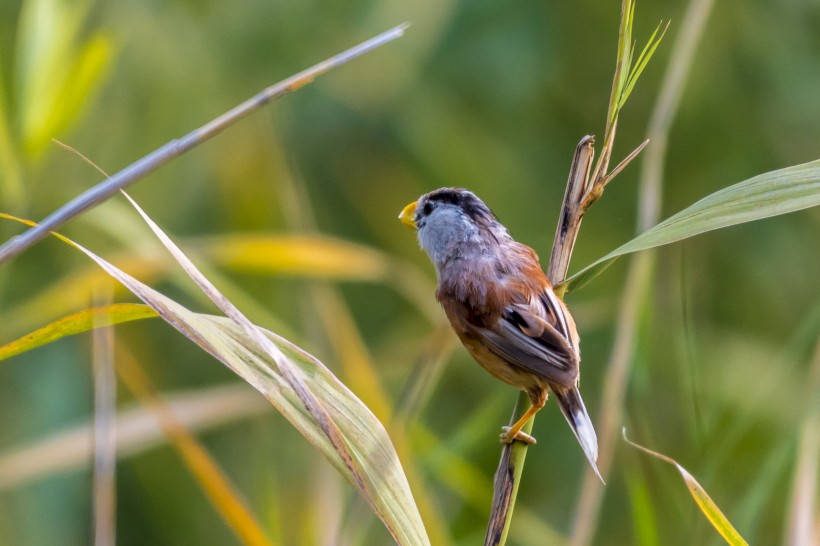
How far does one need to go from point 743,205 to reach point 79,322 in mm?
1066

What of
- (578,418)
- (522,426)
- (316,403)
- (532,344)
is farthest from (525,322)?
(316,403)

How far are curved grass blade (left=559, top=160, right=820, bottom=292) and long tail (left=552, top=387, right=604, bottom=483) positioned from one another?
45cm

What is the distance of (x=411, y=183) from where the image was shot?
4141 millimetres

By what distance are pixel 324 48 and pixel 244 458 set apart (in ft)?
5.82

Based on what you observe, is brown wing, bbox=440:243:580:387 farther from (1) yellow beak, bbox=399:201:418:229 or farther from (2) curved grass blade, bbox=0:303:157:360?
(2) curved grass blade, bbox=0:303:157:360

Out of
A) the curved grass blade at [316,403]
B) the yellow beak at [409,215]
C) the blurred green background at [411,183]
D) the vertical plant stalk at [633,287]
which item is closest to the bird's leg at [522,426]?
the vertical plant stalk at [633,287]

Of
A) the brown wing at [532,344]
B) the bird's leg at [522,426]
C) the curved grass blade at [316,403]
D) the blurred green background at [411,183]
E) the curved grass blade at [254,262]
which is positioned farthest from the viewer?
the blurred green background at [411,183]

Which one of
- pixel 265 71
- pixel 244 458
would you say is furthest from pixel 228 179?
pixel 244 458

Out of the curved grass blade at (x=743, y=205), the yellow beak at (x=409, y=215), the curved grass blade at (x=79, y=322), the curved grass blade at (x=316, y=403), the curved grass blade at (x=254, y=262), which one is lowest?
the curved grass blade at (x=316, y=403)

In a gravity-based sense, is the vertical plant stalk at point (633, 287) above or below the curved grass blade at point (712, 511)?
above

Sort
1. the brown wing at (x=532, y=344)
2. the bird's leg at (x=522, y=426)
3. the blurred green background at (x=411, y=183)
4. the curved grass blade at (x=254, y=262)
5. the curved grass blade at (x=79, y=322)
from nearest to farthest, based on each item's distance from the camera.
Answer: the curved grass blade at (x=79, y=322), the bird's leg at (x=522, y=426), the brown wing at (x=532, y=344), the curved grass blade at (x=254, y=262), the blurred green background at (x=411, y=183)

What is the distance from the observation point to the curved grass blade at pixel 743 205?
4.73 feet

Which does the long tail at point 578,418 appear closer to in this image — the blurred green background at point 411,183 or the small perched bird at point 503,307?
the small perched bird at point 503,307

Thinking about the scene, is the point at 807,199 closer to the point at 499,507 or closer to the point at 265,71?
the point at 499,507
